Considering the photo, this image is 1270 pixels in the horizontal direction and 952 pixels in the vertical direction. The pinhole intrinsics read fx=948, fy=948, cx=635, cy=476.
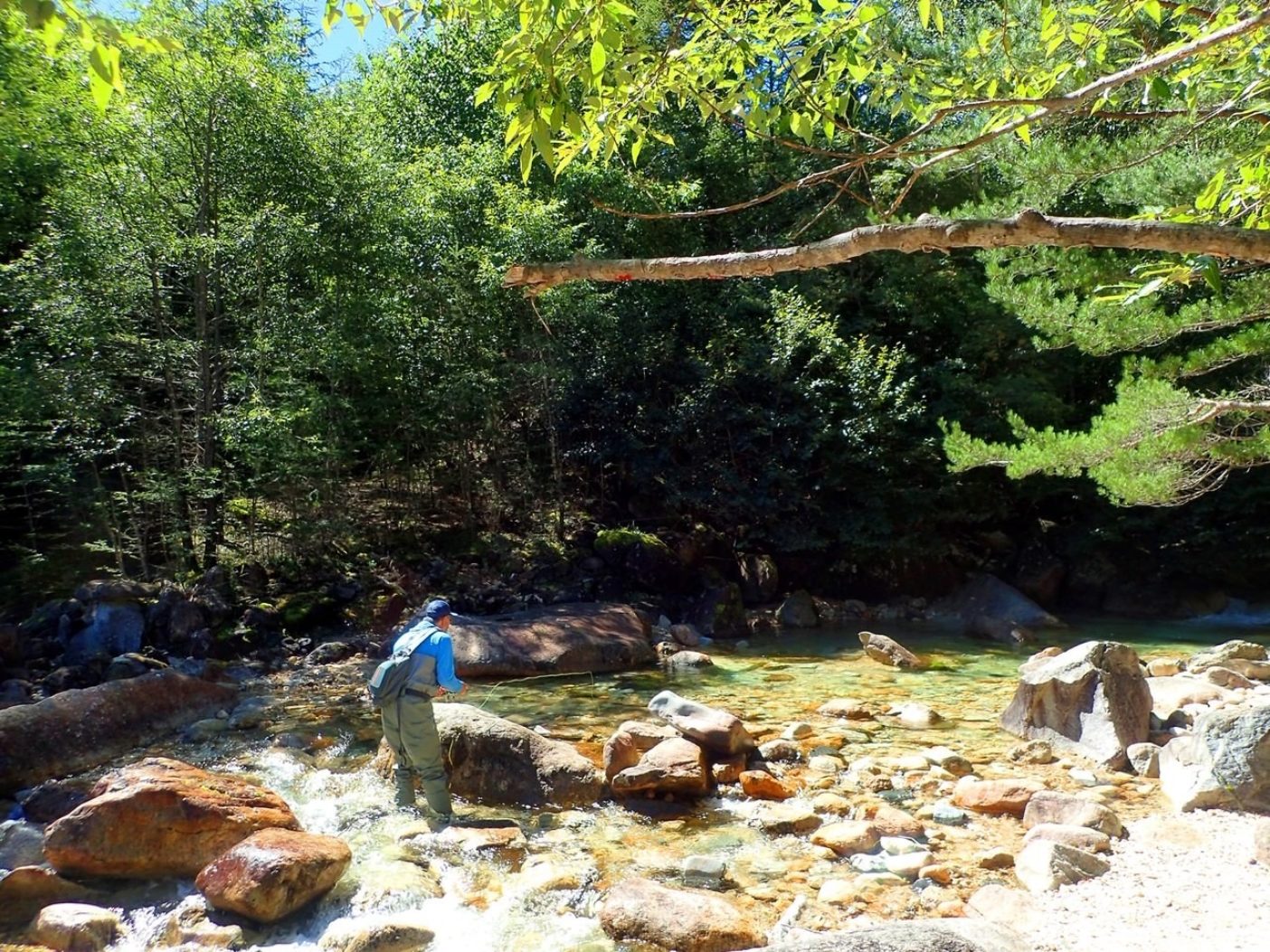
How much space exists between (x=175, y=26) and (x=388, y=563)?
719 centimetres

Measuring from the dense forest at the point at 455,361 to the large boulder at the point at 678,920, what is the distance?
7396mm

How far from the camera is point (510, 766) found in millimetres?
6473

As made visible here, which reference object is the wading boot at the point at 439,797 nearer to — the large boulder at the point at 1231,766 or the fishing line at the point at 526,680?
the fishing line at the point at 526,680

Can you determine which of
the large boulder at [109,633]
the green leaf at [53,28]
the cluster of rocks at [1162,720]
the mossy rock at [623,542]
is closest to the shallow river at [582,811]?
the cluster of rocks at [1162,720]

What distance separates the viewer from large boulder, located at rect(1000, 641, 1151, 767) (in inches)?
259

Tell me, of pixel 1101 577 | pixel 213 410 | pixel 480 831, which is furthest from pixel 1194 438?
pixel 213 410

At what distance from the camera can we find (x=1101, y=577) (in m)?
15.2

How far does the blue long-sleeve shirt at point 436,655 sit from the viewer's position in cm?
620

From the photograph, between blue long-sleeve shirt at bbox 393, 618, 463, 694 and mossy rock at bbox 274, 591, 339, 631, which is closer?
blue long-sleeve shirt at bbox 393, 618, 463, 694

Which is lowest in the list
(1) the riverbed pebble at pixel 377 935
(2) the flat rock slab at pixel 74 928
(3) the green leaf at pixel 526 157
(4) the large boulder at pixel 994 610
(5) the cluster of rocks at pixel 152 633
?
(4) the large boulder at pixel 994 610

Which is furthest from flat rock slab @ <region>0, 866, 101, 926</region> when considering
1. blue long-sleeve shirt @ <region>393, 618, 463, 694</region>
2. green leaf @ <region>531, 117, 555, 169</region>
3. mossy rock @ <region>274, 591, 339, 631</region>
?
mossy rock @ <region>274, 591, 339, 631</region>

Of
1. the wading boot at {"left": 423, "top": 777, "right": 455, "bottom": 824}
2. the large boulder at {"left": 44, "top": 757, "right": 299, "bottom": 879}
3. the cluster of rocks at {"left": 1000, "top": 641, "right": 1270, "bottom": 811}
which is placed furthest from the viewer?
the wading boot at {"left": 423, "top": 777, "right": 455, "bottom": 824}

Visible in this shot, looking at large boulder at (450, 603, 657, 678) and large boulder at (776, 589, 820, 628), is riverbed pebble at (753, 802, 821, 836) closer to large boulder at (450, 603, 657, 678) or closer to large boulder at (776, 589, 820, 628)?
large boulder at (450, 603, 657, 678)

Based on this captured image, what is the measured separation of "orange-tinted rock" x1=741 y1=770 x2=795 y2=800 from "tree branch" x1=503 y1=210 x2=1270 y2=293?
4269mm
